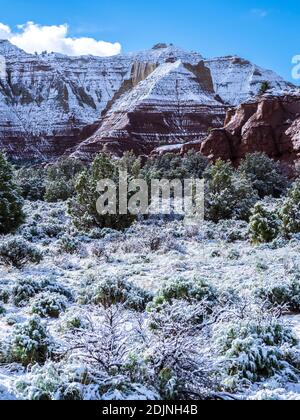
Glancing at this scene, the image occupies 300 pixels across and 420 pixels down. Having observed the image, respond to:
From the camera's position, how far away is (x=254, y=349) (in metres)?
4.71

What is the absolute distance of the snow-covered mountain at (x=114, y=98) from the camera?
8484cm

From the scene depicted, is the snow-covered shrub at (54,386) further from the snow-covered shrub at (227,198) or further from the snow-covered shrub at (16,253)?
the snow-covered shrub at (227,198)

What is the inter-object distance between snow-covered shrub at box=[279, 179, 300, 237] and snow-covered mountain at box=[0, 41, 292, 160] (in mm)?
59994

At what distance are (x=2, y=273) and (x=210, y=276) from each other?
481cm

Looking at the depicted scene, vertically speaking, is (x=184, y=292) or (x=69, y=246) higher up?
(x=184, y=292)

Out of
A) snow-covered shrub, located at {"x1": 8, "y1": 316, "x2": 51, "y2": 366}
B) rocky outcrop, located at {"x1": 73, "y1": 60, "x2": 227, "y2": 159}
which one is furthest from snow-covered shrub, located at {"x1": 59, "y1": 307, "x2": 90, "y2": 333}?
rocky outcrop, located at {"x1": 73, "y1": 60, "x2": 227, "y2": 159}

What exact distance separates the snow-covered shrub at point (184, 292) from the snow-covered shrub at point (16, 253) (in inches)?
182

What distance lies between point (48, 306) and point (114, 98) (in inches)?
4696

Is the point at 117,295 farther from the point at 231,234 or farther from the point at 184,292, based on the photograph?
the point at 231,234

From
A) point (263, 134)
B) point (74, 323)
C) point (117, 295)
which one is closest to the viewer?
point (74, 323)

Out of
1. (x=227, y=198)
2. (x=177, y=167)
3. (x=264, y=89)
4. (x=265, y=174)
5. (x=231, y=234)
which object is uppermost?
(x=264, y=89)

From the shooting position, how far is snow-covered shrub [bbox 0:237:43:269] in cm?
1029

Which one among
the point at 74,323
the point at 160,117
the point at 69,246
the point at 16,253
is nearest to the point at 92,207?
the point at 69,246

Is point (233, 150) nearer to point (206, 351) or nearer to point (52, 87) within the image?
point (206, 351)
